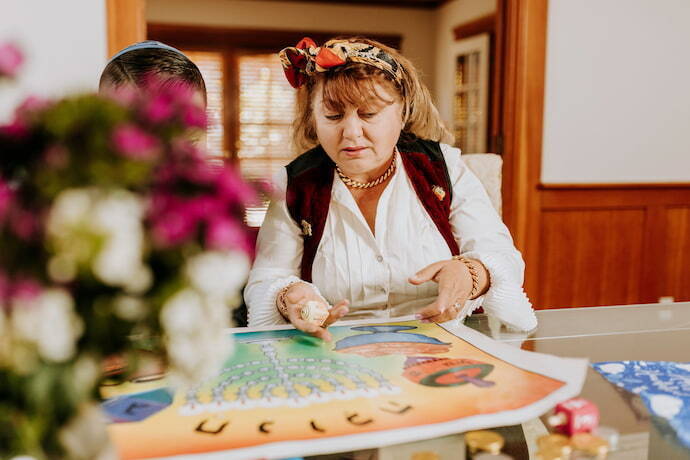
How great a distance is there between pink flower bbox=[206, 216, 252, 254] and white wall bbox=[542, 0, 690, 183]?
3019 millimetres

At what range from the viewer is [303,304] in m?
0.99

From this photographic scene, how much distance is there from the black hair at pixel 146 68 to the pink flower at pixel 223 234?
836 millimetres

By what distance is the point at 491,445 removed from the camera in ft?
1.94

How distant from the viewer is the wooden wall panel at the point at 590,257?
3.21 m

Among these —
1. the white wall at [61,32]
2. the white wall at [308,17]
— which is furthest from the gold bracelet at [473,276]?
the white wall at [308,17]

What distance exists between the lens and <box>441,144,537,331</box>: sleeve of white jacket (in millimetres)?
1105

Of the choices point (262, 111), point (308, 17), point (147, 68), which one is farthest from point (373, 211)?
point (308, 17)

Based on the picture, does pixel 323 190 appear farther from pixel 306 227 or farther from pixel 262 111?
pixel 262 111

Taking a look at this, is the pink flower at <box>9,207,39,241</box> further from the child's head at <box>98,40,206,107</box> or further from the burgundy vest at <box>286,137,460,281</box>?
the burgundy vest at <box>286,137,460,281</box>

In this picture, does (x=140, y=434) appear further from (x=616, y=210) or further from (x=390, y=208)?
(x=616, y=210)

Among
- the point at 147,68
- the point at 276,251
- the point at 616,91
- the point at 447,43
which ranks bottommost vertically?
the point at 276,251

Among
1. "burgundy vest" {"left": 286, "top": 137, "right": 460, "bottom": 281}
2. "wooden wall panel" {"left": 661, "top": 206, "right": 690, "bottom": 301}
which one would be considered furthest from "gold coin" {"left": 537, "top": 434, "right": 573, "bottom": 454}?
"wooden wall panel" {"left": 661, "top": 206, "right": 690, "bottom": 301}

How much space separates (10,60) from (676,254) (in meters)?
3.72

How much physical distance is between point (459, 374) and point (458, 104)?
18.9ft
